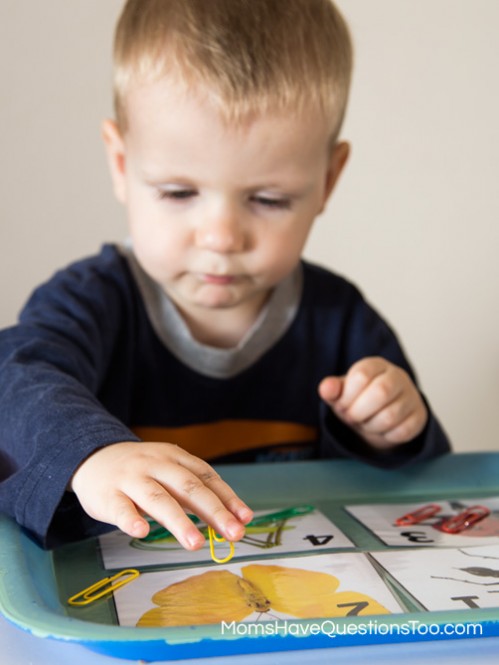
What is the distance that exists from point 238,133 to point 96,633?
1.43 ft

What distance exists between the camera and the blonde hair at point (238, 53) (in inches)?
29.2

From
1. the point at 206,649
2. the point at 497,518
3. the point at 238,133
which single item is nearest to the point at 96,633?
the point at 206,649

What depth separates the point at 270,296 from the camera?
0.98 meters

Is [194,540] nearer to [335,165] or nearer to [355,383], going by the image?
[355,383]

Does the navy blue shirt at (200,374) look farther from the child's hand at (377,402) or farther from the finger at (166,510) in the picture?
the finger at (166,510)

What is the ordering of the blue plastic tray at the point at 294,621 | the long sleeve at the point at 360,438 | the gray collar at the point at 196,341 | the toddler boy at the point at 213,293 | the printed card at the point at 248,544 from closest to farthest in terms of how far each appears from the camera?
the blue plastic tray at the point at 294,621, the printed card at the point at 248,544, the toddler boy at the point at 213,293, the long sleeve at the point at 360,438, the gray collar at the point at 196,341

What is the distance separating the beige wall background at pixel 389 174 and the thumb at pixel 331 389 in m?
0.74

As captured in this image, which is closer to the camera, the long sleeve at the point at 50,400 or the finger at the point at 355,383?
the long sleeve at the point at 50,400

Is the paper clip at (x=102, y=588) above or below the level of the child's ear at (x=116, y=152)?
below

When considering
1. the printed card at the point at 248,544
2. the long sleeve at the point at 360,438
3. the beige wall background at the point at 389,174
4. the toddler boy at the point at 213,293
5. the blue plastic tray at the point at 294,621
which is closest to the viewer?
the blue plastic tray at the point at 294,621

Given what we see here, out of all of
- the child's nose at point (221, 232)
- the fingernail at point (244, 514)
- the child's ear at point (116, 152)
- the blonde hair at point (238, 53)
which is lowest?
the fingernail at point (244, 514)

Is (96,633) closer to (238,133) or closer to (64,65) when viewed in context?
(238,133)

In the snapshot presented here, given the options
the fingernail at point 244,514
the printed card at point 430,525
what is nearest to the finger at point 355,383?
the printed card at point 430,525

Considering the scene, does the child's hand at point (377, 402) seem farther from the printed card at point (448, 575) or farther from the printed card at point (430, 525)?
the printed card at point (448, 575)
